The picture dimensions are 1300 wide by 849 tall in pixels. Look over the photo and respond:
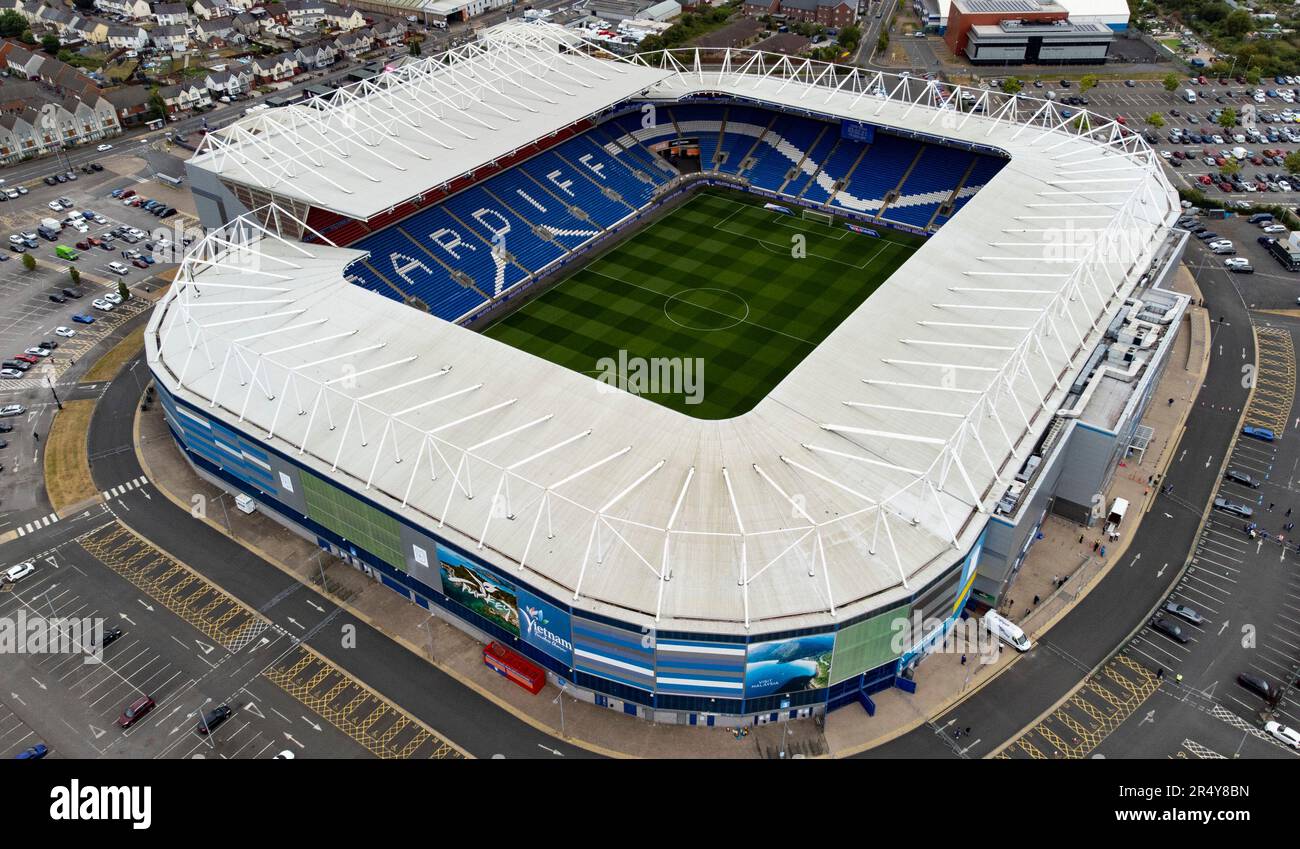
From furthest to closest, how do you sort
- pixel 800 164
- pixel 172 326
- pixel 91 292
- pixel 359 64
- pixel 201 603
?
pixel 359 64 → pixel 800 164 → pixel 91 292 → pixel 172 326 → pixel 201 603

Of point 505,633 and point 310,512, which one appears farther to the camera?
point 310,512

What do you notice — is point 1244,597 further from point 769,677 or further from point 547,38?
point 547,38

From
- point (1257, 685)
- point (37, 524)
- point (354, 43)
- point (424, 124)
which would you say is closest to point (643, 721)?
point (1257, 685)

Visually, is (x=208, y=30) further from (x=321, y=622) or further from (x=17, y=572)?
(x=321, y=622)

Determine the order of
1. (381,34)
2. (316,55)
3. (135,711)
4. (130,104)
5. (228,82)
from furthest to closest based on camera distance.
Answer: (381,34), (316,55), (228,82), (130,104), (135,711)

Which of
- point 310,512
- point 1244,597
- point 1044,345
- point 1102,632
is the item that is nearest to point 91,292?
point 310,512

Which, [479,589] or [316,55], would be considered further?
[316,55]
